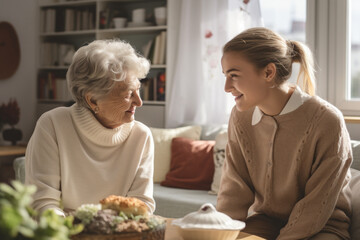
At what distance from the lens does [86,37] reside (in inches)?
199

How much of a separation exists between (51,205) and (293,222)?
880 mm

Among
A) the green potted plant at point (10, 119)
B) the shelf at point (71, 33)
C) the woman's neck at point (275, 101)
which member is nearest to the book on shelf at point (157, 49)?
the shelf at point (71, 33)

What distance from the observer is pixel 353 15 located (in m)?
3.40

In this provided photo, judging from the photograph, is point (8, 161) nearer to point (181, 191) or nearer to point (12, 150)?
point (12, 150)

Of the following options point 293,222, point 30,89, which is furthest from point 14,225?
point 30,89

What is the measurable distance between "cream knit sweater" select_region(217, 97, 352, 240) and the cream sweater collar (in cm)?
51

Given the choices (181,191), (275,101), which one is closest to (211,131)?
(181,191)

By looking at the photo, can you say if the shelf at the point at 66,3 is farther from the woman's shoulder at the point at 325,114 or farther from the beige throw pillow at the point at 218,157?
the woman's shoulder at the point at 325,114

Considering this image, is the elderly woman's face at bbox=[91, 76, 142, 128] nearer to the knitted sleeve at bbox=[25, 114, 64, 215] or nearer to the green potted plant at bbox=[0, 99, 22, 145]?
the knitted sleeve at bbox=[25, 114, 64, 215]

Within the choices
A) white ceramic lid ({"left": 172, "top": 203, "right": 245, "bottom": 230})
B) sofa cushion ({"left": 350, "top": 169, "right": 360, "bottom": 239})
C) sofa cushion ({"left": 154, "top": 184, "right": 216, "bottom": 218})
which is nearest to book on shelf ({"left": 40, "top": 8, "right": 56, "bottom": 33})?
sofa cushion ({"left": 154, "top": 184, "right": 216, "bottom": 218})

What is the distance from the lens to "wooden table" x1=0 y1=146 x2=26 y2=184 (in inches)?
163

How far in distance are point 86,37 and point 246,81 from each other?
11.6ft

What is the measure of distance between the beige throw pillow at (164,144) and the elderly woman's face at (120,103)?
173 cm

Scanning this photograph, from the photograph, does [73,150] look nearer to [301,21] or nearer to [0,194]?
[0,194]
